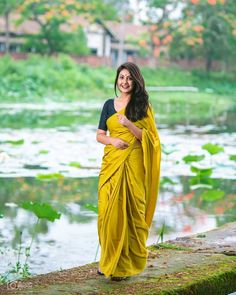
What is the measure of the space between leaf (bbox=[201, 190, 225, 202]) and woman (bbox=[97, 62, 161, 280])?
363 cm

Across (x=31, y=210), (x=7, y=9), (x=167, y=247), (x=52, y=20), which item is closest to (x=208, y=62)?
(x=52, y=20)

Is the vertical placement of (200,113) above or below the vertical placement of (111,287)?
below

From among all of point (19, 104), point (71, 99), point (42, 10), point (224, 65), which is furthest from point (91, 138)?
point (224, 65)

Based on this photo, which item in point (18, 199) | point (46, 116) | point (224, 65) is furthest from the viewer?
point (224, 65)

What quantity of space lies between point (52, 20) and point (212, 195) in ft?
65.4

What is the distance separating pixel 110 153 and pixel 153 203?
0.80 ft

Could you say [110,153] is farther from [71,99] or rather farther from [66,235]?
[71,99]

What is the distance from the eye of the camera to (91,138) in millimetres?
11414

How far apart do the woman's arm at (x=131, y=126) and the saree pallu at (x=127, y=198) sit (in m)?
0.02

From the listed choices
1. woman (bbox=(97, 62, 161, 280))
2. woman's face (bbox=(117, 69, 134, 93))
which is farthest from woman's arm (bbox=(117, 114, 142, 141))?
woman's face (bbox=(117, 69, 134, 93))

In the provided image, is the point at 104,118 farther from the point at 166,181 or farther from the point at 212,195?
the point at 166,181

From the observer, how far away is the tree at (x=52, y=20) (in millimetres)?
26625

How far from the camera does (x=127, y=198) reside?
135 inches

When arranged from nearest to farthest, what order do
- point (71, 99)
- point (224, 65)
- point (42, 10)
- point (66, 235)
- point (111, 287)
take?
point (111, 287) < point (66, 235) < point (71, 99) < point (42, 10) < point (224, 65)
